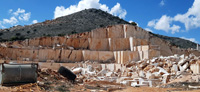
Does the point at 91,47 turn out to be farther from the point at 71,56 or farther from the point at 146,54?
the point at 146,54

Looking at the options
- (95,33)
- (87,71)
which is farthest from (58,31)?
(87,71)

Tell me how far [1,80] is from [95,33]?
722 inches

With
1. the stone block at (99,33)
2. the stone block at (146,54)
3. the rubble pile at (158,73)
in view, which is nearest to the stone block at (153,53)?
the stone block at (146,54)

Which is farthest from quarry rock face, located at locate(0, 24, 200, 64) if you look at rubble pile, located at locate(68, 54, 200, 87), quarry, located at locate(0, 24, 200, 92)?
rubble pile, located at locate(68, 54, 200, 87)

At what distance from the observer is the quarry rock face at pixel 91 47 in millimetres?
21891

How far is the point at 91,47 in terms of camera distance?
2533cm

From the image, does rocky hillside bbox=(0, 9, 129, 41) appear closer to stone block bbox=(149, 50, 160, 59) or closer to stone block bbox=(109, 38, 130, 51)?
stone block bbox=(109, 38, 130, 51)

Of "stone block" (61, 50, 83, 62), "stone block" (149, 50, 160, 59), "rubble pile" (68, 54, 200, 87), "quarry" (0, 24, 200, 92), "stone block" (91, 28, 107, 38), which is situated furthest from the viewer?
"stone block" (91, 28, 107, 38)

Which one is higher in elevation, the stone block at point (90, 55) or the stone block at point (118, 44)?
the stone block at point (118, 44)

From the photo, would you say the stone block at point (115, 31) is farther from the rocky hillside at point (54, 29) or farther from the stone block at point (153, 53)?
the rocky hillside at point (54, 29)

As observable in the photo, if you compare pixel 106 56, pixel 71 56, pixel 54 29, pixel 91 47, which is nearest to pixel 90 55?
pixel 91 47

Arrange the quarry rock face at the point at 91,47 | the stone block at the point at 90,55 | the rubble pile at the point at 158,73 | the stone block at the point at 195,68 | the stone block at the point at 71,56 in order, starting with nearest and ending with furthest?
1. the rubble pile at the point at 158,73
2. the stone block at the point at 195,68
3. the quarry rock face at the point at 91,47
4. the stone block at the point at 71,56
5. the stone block at the point at 90,55

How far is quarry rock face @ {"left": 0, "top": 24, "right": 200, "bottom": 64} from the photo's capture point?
21.9 m

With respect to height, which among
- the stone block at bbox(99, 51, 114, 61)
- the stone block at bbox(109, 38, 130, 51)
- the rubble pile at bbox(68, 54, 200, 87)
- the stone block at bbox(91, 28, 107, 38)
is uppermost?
the stone block at bbox(91, 28, 107, 38)
